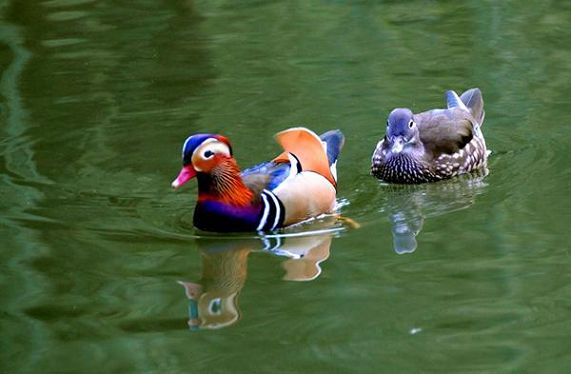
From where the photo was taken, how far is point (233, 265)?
24.0ft

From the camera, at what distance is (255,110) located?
33.5 feet

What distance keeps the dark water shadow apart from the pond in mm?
17

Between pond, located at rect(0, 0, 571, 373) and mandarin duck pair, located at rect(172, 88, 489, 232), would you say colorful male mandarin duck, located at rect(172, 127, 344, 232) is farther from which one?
pond, located at rect(0, 0, 571, 373)

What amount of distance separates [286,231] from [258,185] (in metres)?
0.32

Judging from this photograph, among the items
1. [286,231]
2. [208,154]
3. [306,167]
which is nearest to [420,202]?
[306,167]

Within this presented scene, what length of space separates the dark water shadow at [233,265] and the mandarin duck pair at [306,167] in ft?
0.45

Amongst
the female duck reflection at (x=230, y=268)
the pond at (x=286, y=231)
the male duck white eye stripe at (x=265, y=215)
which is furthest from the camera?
the male duck white eye stripe at (x=265, y=215)

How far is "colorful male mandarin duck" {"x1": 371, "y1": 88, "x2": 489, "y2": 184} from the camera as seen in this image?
346 inches

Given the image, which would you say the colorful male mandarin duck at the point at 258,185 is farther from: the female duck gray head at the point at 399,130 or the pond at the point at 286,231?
the female duck gray head at the point at 399,130

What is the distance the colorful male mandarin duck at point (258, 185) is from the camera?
7.71 m

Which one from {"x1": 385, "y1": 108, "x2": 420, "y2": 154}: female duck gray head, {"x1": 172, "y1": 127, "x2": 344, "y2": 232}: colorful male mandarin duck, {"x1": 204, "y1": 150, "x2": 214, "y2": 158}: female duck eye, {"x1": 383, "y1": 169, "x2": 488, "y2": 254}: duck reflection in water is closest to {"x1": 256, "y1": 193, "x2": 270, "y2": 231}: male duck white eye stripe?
{"x1": 172, "y1": 127, "x2": 344, "y2": 232}: colorful male mandarin duck

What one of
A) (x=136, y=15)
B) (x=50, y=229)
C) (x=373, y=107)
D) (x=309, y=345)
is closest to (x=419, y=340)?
(x=309, y=345)

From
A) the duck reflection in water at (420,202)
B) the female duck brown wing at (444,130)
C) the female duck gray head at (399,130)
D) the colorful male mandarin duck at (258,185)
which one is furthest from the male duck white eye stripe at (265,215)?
the female duck brown wing at (444,130)

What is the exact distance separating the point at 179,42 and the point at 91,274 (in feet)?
17.8
